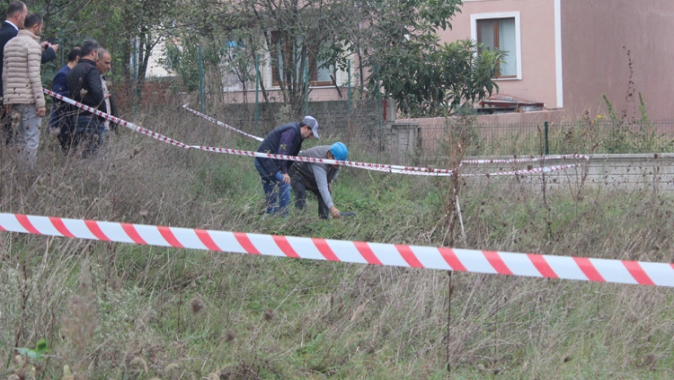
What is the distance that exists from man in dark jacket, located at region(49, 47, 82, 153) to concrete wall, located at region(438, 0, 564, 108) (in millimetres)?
15239

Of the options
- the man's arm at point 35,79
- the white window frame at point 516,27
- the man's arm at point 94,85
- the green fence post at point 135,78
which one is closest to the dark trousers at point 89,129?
the man's arm at point 94,85

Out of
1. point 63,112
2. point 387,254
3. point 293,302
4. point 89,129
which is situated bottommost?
point 293,302

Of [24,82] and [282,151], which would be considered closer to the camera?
[24,82]

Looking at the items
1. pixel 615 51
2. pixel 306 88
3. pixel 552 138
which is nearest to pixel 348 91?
pixel 306 88

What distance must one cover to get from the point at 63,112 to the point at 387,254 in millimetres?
5453

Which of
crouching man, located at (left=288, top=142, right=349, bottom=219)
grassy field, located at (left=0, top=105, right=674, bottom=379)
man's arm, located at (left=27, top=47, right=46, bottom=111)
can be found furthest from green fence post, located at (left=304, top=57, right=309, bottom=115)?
man's arm, located at (left=27, top=47, right=46, bottom=111)

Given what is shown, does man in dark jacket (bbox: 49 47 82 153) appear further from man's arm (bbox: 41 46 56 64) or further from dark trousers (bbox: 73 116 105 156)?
man's arm (bbox: 41 46 56 64)

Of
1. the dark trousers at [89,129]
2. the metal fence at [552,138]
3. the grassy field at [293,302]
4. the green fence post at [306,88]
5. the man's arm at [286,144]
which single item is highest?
the green fence post at [306,88]

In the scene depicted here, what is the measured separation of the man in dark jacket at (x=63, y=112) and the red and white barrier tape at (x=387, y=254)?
389 cm

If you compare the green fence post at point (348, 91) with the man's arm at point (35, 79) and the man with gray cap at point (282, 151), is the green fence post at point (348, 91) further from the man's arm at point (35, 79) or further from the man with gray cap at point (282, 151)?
the man's arm at point (35, 79)

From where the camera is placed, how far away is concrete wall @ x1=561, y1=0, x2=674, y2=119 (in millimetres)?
22688

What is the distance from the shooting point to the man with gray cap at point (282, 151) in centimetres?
885

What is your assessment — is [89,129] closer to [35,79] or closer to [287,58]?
[35,79]

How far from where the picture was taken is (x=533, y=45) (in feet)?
73.0
